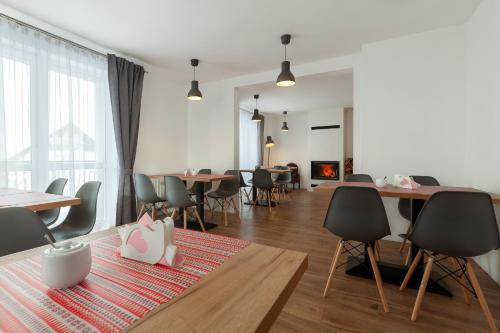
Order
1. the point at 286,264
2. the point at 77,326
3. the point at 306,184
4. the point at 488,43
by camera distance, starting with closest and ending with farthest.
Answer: the point at 77,326 → the point at 286,264 → the point at 488,43 → the point at 306,184

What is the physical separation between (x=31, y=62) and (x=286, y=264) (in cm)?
359

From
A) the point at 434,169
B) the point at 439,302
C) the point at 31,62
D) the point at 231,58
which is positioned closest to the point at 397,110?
the point at 434,169

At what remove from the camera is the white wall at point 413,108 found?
2889 mm

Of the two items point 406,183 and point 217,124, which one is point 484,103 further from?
point 217,124

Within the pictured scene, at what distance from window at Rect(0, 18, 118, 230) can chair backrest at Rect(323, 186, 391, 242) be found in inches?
127

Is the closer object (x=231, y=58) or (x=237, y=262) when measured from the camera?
(x=237, y=262)

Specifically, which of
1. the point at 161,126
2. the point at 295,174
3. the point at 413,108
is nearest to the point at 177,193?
the point at 161,126

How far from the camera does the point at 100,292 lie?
571 mm

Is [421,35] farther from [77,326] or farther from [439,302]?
[77,326]

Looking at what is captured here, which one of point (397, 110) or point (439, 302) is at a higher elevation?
point (397, 110)

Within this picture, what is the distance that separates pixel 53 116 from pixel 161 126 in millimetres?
1825

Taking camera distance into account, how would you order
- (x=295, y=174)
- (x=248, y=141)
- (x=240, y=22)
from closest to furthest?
(x=240, y=22) → (x=248, y=141) → (x=295, y=174)

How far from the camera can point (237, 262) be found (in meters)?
0.73

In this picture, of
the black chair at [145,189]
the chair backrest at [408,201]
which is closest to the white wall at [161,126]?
the black chair at [145,189]
